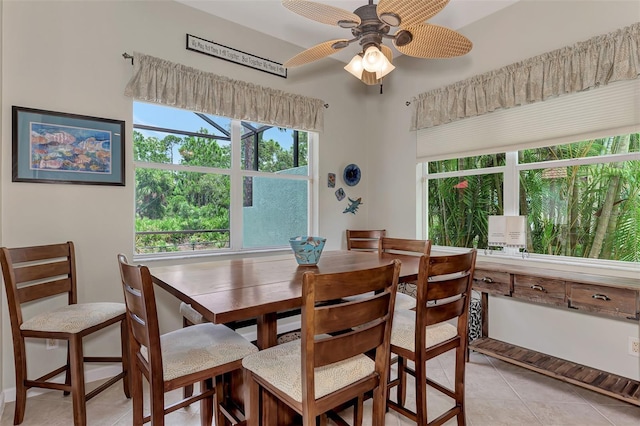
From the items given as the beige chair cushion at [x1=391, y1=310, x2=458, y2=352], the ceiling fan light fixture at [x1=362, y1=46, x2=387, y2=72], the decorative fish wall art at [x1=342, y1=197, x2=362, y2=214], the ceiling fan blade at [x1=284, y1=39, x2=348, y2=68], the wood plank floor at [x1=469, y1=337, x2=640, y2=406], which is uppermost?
the ceiling fan blade at [x1=284, y1=39, x2=348, y2=68]

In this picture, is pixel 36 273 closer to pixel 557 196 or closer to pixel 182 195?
pixel 182 195

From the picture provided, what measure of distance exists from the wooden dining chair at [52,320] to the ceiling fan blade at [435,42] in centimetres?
251

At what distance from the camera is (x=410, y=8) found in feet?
5.37

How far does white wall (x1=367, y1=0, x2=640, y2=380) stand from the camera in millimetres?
2307

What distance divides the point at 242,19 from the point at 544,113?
279 cm

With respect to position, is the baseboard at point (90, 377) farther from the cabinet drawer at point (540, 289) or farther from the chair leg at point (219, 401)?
the cabinet drawer at point (540, 289)

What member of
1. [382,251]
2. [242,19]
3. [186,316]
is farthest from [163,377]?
[242,19]

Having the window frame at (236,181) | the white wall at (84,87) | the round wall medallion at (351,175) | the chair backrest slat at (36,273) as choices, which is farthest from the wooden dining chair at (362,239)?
the chair backrest slat at (36,273)

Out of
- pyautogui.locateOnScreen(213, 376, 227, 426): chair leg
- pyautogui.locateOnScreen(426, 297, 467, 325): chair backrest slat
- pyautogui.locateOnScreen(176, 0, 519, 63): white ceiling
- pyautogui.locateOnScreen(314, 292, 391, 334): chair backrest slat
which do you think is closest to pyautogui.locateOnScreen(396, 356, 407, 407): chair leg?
pyautogui.locateOnScreen(426, 297, 467, 325): chair backrest slat

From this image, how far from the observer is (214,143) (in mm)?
3080

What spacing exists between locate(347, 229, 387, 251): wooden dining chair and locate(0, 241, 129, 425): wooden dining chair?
2.38m

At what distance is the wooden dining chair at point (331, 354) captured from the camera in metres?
1.08

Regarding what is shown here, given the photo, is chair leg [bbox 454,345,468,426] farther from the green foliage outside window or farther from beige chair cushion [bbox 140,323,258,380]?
the green foliage outside window

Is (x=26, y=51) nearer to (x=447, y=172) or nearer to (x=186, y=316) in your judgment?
(x=186, y=316)
